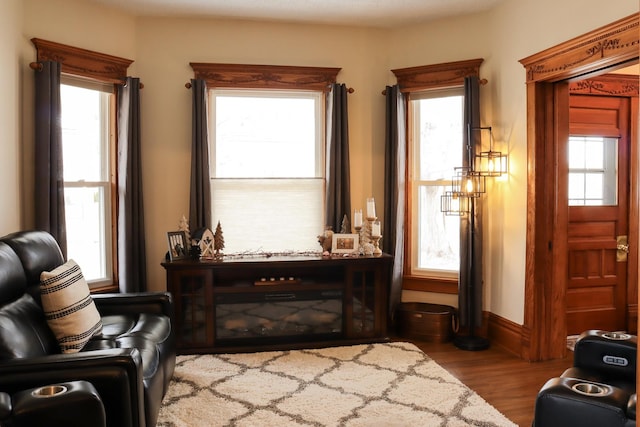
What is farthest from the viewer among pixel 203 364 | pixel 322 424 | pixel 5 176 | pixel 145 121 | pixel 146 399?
pixel 145 121

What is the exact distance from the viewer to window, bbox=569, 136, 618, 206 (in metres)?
4.88

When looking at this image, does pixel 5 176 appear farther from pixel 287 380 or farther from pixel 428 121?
pixel 428 121

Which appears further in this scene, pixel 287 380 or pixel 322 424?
pixel 287 380

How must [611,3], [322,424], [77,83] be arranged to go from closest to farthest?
[322,424] < [611,3] < [77,83]

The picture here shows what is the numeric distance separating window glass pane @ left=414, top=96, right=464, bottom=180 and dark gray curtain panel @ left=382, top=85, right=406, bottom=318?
0.64ft

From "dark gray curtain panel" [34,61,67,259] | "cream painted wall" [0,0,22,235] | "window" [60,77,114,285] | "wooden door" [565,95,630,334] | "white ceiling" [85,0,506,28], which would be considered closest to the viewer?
"cream painted wall" [0,0,22,235]

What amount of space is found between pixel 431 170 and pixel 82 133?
3016mm

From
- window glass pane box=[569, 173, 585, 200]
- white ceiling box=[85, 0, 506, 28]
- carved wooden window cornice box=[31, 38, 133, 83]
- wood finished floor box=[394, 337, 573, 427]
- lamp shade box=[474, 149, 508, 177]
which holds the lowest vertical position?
wood finished floor box=[394, 337, 573, 427]

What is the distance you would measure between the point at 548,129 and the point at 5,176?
12.7 ft

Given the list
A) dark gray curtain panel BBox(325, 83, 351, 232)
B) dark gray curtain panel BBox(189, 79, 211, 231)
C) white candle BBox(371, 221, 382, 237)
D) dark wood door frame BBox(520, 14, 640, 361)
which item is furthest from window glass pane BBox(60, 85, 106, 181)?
dark wood door frame BBox(520, 14, 640, 361)

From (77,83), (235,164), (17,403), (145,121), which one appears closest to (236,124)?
(235,164)

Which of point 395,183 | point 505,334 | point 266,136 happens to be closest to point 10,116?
point 266,136

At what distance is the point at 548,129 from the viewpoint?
404 cm

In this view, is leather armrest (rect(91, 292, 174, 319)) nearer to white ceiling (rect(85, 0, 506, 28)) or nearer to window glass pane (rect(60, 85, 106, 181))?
window glass pane (rect(60, 85, 106, 181))
